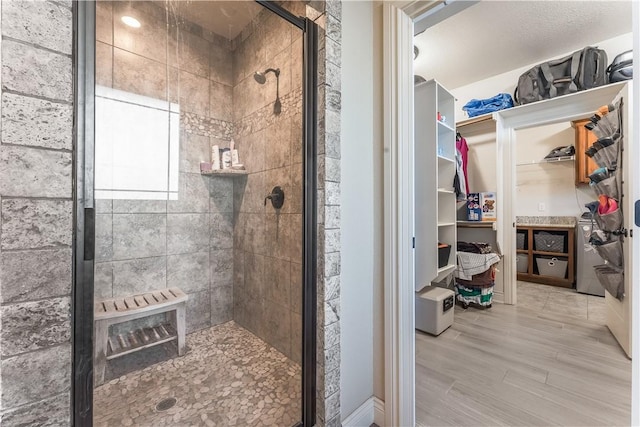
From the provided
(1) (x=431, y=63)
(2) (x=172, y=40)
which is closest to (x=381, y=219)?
(2) (x=172, y=40)

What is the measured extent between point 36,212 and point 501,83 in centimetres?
426

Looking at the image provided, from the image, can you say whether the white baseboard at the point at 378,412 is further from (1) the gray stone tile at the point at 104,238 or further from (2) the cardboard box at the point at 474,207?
(2) the cardboard box at the point at 474,207

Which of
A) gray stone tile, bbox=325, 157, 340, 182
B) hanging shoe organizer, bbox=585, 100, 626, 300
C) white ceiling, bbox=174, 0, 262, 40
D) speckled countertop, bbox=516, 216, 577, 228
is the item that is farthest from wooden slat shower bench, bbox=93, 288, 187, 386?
speckled countertop, bbox=516, 216, 577, 228

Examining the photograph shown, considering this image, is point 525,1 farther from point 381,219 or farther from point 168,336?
point 168,336

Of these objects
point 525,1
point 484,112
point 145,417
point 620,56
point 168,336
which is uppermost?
point 525,1

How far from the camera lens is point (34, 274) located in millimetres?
593

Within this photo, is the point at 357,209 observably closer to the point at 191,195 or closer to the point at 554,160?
the point at 191,195

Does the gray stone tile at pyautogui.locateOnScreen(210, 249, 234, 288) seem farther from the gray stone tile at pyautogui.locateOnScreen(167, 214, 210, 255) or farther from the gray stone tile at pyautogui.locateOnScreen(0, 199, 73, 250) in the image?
the gray stone tile at pyautogui.locateOnScreen(0, 199, 73, 250)

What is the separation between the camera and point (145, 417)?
115cm

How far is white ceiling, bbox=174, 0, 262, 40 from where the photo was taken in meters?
1.35

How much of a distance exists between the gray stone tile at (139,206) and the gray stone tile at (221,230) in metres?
0.26

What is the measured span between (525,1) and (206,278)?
125 inches

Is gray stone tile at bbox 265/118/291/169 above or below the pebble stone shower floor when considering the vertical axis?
above

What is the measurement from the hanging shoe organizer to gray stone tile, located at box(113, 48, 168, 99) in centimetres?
308
